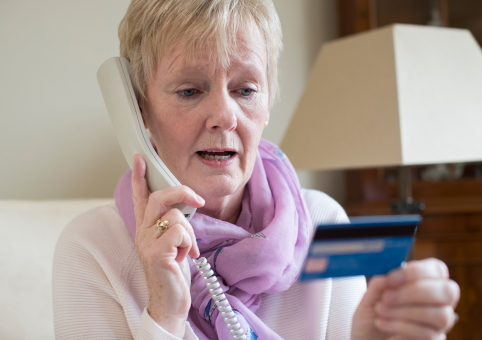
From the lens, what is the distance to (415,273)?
0.58 metres

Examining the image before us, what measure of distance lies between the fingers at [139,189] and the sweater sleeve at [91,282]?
0.18m

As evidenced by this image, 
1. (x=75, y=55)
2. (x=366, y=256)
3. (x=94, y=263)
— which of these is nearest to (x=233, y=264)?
(x=94, y=263)

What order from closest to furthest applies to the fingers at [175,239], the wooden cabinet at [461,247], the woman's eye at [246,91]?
the fingers at [175,239] < the woman's eye at [246,91] < the wooden cabinet at [461,247]

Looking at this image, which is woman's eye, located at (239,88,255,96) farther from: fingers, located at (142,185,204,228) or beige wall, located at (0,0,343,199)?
beige wall, located at (0,0,343,199)

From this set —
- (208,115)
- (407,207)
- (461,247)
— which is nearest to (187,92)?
(208,115)

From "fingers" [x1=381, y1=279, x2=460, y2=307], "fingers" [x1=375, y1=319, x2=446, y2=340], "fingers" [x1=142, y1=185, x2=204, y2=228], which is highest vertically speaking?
Answer: "fingers" [x1=142, y1=185, x2=204, y2=228]

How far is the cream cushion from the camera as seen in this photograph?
3.34 ft

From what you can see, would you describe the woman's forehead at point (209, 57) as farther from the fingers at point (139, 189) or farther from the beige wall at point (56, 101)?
the beige wall at point (56, 101)

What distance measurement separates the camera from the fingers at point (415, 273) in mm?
583

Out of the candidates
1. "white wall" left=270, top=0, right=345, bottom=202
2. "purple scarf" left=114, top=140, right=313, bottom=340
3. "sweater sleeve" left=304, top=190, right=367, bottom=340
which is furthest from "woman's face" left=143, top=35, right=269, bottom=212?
"white wall" left=270, top=0, right=345, bottom=202

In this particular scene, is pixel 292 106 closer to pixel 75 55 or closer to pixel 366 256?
pixel 75 55

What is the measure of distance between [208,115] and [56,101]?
0.55 m

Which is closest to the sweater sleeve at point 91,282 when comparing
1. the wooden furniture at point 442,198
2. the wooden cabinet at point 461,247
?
the wooden furniture at point 442,198

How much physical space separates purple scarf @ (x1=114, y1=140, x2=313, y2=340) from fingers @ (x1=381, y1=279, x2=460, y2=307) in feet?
1.31
